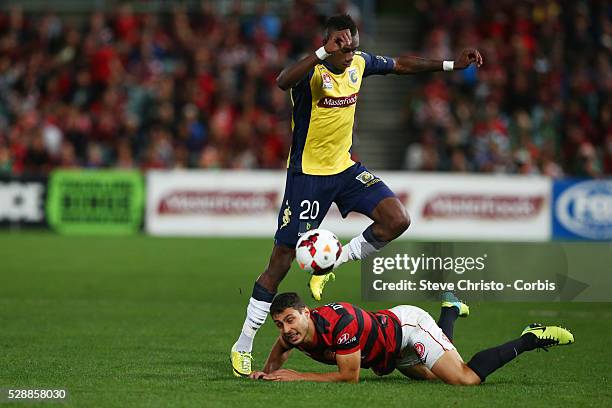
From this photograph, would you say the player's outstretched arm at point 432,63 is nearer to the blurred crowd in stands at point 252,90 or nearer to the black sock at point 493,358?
the black sock at point 493,358

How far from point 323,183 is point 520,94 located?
662 inches

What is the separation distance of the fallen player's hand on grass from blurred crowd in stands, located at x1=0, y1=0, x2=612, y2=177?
15695mm

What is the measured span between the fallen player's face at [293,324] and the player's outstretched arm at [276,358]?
384 millimetres

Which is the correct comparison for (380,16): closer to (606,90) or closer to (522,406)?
(606,90)

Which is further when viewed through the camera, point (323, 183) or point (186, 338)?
point (186, 338)

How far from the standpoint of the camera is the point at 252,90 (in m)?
25.7

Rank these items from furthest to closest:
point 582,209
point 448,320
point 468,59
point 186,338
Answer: point 582,209, point 186,338, point 468,59, point 448,320

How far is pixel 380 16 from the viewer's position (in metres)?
29.5

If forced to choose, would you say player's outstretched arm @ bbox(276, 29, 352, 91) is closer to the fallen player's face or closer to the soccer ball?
the soccer ball

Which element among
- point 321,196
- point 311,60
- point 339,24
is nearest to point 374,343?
point 321,196

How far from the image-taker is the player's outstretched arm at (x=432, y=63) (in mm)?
9539

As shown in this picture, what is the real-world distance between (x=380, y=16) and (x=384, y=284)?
1670cm

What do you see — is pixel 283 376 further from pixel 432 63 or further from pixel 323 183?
pixel 432 63

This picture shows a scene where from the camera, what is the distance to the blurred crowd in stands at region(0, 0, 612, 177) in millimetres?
24469
